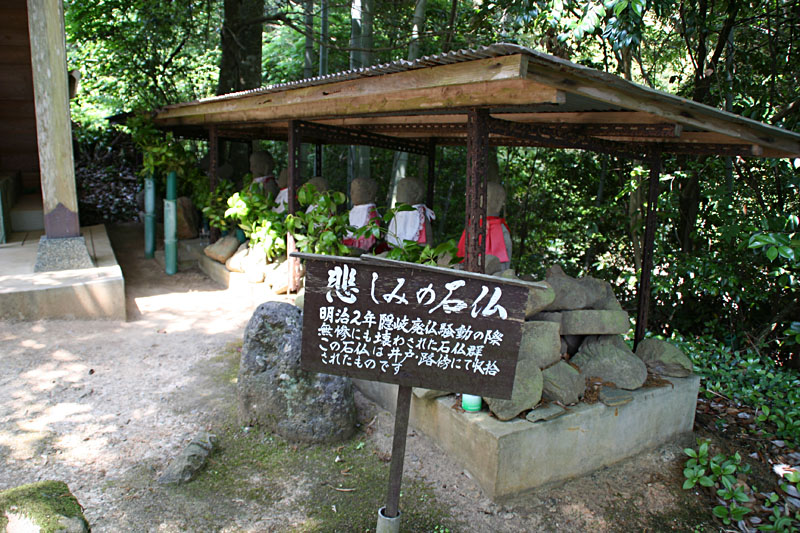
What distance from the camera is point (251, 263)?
6.91m

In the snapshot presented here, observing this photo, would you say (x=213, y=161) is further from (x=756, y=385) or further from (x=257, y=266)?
(x=756, y=385)

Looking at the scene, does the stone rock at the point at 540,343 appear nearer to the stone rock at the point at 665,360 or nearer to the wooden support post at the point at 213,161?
the stone rock at the point at 665,360

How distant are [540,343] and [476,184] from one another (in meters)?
1.13

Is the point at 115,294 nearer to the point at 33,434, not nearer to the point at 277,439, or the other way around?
the point at 33,434

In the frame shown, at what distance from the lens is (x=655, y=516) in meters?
3.34

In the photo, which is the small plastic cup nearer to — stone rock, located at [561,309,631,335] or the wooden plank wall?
stone rock, located at [561,309,631,335]

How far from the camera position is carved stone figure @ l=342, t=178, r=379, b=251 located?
20.4 feet

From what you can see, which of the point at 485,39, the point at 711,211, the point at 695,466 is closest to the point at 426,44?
the point at 485,39

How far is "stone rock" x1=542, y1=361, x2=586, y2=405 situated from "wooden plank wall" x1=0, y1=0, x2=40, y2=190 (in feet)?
28.6

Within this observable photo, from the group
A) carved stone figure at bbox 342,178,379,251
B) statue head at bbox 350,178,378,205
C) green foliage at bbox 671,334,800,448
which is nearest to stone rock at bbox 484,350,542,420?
green foliage at bbox 671,334,800,448

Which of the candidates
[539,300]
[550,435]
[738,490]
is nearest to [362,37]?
[539,300]

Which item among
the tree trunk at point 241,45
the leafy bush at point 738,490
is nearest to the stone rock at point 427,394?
the leafy bush at point 738,490

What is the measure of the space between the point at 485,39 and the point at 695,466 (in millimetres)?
6855

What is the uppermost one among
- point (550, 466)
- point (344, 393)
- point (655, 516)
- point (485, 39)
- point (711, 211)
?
point (485, 39)
